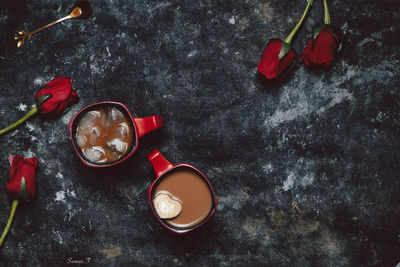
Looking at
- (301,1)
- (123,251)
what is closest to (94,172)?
(123,251)

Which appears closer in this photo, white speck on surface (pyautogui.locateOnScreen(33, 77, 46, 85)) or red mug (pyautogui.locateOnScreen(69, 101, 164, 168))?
red mug (pyautogui.locateOnScreen(69, 101, 164, 168))

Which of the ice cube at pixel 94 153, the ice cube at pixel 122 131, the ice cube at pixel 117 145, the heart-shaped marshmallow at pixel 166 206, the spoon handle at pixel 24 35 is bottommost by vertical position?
the heart-shaped marshmallow at pixel 166 206

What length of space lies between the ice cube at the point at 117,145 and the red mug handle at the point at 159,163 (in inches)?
3.3

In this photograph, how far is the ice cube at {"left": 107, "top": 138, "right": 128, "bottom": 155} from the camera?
1014 mm

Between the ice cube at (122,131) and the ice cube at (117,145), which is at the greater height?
the ice cube at (122,131)

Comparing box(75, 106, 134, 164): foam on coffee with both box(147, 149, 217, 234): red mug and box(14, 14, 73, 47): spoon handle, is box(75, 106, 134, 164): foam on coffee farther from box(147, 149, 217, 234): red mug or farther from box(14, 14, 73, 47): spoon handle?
box(14, 14, 73, 47): spoon handle

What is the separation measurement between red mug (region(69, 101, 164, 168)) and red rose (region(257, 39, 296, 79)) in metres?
0.37

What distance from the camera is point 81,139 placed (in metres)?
1.02

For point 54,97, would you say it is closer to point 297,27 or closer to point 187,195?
point 187,195

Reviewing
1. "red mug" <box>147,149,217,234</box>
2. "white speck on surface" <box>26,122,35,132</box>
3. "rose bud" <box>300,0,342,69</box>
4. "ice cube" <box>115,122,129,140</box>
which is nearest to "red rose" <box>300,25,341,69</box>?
"rose bud" <box>300,0,342,69</box>

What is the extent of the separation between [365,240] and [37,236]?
1.09 metres

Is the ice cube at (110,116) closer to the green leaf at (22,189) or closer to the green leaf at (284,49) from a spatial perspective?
the green leaf at (22,189)

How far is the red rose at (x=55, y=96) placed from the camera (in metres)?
1.03

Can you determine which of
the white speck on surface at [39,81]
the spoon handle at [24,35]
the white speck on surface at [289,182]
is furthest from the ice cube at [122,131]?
the white speck on surface at [289,182]
